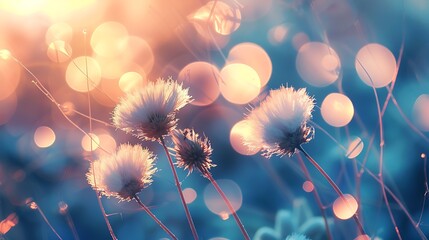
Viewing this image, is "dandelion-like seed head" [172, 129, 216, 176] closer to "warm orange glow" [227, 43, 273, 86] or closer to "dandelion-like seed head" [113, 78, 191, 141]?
"dandelion-like seed head" [113, 78, 191, 141]

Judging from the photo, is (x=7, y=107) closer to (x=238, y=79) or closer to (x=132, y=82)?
(x=132, y=82)

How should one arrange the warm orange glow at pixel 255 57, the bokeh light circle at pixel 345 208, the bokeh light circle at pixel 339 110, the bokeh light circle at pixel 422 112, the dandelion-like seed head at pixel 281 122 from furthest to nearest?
the warm orange glow at pixel 255 57, the bokeh light circle at pixel 422 112, the bokeh light circle at pixel 339 110, the dandelion-like seed head at pixel 281 122, the bokeh light circle at pixel 345 208

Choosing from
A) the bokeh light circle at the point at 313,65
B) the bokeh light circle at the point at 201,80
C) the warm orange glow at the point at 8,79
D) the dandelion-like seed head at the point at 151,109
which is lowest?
the dandelion-like seed head at the point at 151,109

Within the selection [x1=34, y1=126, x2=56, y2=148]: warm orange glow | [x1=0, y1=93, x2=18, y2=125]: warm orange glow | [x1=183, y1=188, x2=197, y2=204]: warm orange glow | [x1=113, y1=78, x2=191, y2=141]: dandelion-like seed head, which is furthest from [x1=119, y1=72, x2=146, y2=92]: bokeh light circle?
[x1=0, y1=93, x2=18, y2=125]: warm orange glow

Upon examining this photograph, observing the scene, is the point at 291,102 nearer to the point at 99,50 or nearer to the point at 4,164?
the point at 99,50

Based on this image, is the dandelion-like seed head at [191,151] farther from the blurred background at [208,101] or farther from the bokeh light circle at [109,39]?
the bokeh light circle at [109,39]

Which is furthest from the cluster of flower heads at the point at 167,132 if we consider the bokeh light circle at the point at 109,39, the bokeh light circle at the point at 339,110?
the bokeh light circle at the point at 109,39

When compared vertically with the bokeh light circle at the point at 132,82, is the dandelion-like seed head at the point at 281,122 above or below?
below
